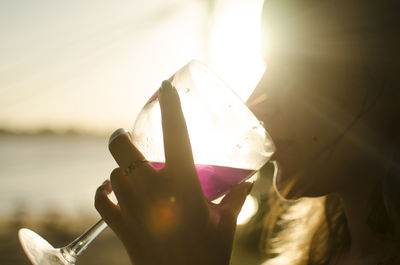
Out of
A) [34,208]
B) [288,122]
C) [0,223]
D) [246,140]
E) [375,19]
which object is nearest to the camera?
[246,140]

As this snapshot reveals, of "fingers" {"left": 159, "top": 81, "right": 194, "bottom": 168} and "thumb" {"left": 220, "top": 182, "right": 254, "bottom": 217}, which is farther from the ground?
"fingers" {"left": 159, "top": 81, "right": 194, "bottom": 168}

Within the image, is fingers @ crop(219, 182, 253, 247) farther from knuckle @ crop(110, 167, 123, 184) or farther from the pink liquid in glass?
knuckle @ crop(110, 167, 123, 184)

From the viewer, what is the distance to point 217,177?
1.01 m

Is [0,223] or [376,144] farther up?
[376,144]

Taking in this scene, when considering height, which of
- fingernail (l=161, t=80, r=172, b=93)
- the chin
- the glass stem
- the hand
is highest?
fingernail (l=161, t=80, r=172, b=93)

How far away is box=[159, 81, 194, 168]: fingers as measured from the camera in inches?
29.2

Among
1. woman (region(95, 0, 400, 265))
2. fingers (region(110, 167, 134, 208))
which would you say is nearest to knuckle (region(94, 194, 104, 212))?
fingers (region(110, 167, 134, 208))

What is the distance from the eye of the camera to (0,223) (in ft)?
53.4

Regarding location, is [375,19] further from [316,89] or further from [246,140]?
[246,140]

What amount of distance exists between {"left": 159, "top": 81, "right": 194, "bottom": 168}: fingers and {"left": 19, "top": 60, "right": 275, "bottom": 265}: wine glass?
19cm

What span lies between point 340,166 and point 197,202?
89 cm

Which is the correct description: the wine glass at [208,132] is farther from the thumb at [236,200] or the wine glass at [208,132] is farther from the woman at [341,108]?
the woman at [341,108]

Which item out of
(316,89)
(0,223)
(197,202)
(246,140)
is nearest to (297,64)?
(316,89)

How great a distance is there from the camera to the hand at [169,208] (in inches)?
29.4
